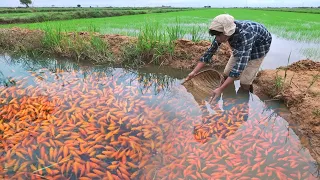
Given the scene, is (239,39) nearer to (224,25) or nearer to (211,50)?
(224,25)

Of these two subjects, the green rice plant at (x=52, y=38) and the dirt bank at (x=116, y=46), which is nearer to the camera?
the dirt bank at (x=116, y=46)

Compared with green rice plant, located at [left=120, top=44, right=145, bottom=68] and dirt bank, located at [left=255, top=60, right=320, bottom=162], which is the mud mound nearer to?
dirt bank, located at [left=255, top=60, right=320, bottom=162]

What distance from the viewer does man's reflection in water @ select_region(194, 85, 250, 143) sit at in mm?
2938

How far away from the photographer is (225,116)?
332 centimetres

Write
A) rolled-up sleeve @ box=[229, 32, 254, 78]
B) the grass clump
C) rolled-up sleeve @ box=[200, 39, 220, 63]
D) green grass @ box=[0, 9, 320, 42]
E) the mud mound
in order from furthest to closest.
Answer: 1. green grass @ box=[0, 9, 320, 42]
2. the grass clump
3. the mud mound
4. rolled-up sleeve @ box=[200, 39, 220, 63]
5. rolled-up sleeve @ box=[229, 32, 254, 78]

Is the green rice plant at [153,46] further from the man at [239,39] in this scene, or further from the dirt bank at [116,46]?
the man at [239,39]

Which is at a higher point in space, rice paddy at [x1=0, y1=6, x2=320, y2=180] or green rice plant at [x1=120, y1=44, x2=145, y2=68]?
green rice plant at [x1=120, y1=44, x2=145, y2=68]

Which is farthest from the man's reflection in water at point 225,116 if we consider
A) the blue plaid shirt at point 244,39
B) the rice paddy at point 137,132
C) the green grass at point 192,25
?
the green grass at point 192,25

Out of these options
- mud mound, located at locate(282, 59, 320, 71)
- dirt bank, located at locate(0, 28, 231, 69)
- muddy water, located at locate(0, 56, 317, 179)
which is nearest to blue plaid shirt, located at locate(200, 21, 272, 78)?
muddy water, located at locate(0, 56, 317, 179)

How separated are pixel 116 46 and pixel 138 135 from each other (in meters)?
3.50

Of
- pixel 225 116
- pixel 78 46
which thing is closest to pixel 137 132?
pixel 225 116

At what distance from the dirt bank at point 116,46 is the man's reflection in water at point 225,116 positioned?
4.56 ft

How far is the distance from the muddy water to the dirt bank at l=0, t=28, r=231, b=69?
1.15m

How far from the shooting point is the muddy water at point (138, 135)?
2324mm
